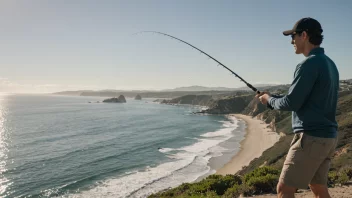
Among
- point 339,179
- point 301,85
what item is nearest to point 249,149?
point 339,179

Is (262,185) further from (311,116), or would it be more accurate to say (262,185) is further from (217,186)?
(311,116)

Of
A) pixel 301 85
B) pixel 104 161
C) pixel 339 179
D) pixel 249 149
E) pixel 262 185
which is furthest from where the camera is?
pixel 249 149

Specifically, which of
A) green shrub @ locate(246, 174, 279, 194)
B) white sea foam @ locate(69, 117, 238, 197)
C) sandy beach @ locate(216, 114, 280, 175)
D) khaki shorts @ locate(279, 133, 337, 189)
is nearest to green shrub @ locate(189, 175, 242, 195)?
green shrub @ locate(246, 174, 279, 194)

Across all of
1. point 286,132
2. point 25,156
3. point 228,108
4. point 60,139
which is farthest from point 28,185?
point 228,108

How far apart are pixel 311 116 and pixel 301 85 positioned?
38 centimetres

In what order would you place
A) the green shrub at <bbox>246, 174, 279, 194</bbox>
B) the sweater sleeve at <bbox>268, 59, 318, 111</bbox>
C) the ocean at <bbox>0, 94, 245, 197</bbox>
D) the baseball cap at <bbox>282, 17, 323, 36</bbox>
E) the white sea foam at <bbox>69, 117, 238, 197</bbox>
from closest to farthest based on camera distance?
the sweater sleeve at <bbox>268, 59, 318, 111</bbox>
the baseball cap at <bbox>282, 17, 323, 36</bbox>
the green shrub at <bbox>246, 174, 279, 194</bbox>
the white sea foam at <bbox>69, 117, 238, 197</bbox>
the ocean at <bbox>0, 94, 245, 197</bbox>

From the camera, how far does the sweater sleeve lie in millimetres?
3133

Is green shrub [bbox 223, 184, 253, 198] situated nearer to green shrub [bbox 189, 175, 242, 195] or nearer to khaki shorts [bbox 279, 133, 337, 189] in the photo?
green shrub [bbox 189, 175, 242, 195]

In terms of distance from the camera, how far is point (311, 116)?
3215 mm

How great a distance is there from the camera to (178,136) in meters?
57.8

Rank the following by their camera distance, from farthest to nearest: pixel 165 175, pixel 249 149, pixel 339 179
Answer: pixel 249 149 < pixel 165 175 < pixel 339 179

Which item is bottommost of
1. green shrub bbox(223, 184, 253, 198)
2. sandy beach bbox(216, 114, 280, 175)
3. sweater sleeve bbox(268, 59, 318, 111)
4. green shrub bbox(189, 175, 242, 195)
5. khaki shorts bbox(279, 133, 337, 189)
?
sandy beach bbox(216, 114, 280, 175)

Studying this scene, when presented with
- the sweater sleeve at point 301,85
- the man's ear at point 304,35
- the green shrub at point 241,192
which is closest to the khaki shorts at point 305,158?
the sweater sleeve at point 301,85

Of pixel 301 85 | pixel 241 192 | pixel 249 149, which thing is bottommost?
pixel 249 149
